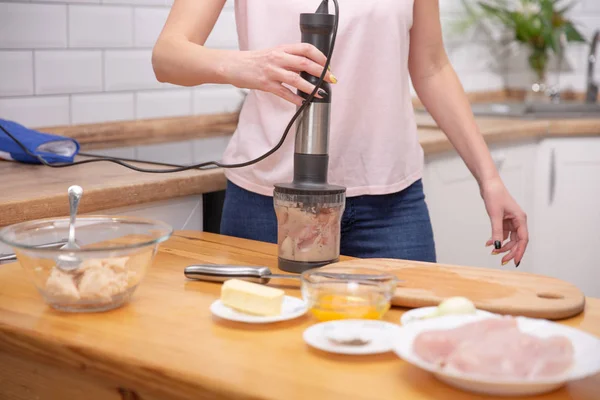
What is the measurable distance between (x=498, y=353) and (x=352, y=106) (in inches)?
33.0

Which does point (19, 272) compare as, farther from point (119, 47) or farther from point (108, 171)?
point (119, 47)

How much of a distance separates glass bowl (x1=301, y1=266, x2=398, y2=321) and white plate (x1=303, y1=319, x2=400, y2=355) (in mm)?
37

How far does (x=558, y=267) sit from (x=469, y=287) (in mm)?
1989

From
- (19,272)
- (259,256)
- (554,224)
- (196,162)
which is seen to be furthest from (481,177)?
(554,224)

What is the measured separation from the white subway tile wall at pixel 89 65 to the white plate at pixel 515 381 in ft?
4.89

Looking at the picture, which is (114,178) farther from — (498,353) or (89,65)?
(498,353)

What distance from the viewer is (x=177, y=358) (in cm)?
87

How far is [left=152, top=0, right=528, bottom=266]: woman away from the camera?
1.51m

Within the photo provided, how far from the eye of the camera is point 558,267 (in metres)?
2.96

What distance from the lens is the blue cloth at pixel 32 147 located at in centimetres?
185

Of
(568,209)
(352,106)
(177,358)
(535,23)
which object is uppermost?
(535,23)

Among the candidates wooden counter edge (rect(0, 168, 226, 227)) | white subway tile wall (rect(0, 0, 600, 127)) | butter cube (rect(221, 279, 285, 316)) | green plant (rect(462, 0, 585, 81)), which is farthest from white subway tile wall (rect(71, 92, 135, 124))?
green plant (rect(462, 0, 585, 81))

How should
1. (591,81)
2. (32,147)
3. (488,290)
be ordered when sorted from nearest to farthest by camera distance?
(488,290) → (32,147) → (591,81)

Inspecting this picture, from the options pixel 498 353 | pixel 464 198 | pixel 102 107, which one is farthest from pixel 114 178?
pixel 464 198
